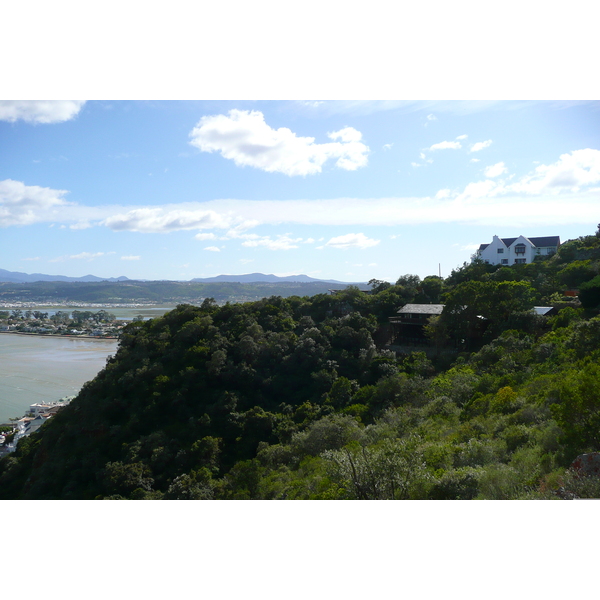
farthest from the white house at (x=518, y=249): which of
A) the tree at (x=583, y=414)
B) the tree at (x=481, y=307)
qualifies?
the tree at (x=583, y=414)

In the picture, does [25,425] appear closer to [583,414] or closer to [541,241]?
[583,414]

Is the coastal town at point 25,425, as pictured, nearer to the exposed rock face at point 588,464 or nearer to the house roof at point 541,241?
the exposed rock face at point 588,464

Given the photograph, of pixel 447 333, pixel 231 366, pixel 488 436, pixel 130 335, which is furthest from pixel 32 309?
pixel 488 436

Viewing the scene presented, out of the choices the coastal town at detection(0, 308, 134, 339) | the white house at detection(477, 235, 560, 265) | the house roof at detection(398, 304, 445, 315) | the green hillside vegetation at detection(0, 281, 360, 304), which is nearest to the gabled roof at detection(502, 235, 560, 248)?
the white house at detection(477, 235, 560, 265)

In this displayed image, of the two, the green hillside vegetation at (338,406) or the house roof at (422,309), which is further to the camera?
the house roof at (422,309)

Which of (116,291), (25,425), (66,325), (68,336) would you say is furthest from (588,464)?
(116,291)

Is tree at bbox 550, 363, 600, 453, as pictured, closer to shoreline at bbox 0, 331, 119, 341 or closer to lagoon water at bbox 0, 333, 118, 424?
lagoon water at bbox 0, 333, 118, 424
